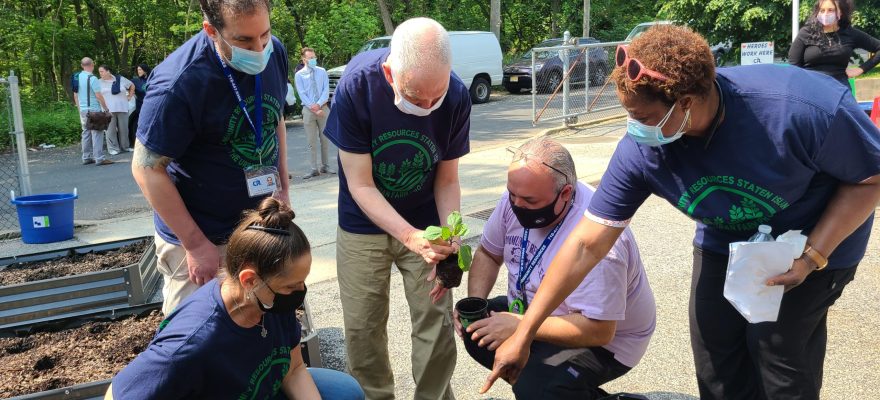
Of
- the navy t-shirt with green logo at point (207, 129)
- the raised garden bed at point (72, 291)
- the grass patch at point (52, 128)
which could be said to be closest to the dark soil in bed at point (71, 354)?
the raised garden bed at point (72, 291)

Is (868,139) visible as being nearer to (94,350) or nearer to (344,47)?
(94,350)

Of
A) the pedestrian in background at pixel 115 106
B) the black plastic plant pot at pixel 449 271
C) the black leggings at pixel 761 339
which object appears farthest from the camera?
the pedestrian in background at pixel 115 106

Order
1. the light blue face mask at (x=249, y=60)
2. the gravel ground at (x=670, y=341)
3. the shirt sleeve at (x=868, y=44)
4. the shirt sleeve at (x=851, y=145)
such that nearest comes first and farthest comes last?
the shirt sleeve at (x=851, y=145) < the light blue face mask at (x=249, y=60) < the gravel ground at (x=670, y=341) < the shirt sleeve at (x=868, y=44)

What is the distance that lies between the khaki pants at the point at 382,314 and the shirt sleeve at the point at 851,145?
5.42 feet

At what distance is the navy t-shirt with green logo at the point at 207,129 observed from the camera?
2717 mm

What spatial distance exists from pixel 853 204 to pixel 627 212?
2.21 ft

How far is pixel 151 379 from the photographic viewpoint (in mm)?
2158

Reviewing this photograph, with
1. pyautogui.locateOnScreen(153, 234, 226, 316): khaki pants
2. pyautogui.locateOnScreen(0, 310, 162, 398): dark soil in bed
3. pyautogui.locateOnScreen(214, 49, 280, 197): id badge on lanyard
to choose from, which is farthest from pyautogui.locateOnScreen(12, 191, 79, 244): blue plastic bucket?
pyautogui.locateOnScreen(214, 49, 280, 197): id badge on lanyard

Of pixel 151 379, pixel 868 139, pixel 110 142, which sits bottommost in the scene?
pixel 110 142

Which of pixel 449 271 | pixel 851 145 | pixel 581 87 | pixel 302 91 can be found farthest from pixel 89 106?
pixel 851 145

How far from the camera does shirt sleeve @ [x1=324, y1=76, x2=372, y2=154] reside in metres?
3.01

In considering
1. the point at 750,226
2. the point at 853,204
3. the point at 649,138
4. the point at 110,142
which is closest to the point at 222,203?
the point at 649,138

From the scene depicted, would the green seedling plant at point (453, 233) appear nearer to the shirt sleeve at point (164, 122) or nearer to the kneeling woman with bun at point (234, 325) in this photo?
the kneeling woman with bun at point (234, 325)

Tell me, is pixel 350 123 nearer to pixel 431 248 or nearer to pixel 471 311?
pixel 431 248
